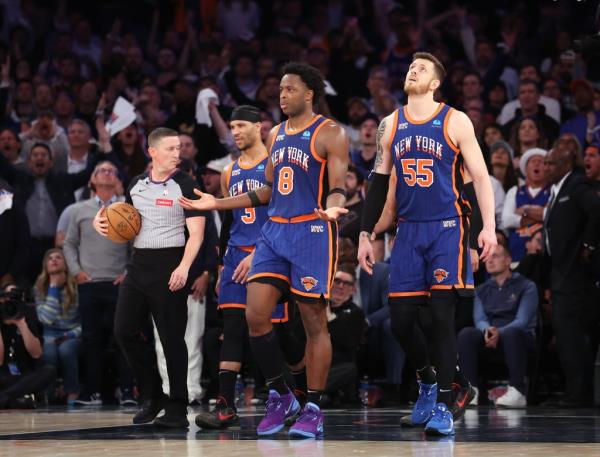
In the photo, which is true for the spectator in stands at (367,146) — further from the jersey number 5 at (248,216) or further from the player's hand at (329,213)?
the player's hand at (329,213)

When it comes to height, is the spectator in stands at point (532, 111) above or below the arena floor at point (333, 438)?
above

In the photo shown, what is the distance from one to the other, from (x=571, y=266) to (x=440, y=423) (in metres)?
3.90

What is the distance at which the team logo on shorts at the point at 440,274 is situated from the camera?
6684 mm

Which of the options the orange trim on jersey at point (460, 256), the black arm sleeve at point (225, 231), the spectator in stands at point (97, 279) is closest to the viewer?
the orange trim on jersey at point (460, 256)

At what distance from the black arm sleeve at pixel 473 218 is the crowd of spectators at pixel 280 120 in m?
1.98

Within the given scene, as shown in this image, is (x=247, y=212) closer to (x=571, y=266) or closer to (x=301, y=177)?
(x=301, y=177)

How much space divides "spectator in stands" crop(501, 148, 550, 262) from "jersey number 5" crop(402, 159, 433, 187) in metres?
4.06

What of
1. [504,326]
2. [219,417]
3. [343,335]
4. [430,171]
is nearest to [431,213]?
[430,171]

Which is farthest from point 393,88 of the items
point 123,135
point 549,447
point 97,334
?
point 549,447

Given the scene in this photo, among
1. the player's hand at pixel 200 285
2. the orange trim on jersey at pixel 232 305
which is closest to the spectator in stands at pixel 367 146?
the player's hand at pixel 200 285

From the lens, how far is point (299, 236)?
22.0 feet

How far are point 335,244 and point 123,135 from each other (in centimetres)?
661

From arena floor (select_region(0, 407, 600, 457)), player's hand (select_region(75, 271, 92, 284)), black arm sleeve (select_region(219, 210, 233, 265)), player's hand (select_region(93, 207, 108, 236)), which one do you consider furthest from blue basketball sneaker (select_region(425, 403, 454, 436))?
player's hand (select_region(75, 271, 92, 284))

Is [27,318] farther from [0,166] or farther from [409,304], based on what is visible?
[409,304]
